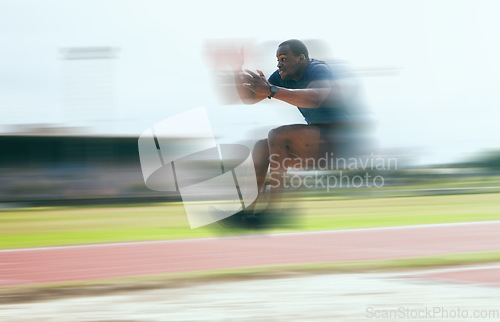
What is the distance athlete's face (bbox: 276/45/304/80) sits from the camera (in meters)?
4.16

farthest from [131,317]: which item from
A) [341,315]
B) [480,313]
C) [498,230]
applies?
[498,230]

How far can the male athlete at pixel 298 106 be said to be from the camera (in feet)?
12.6

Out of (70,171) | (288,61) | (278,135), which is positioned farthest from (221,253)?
(70,171)

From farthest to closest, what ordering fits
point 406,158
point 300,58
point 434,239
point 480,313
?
point 406,158 → point 434,239 → point 300,58 → point 480,313

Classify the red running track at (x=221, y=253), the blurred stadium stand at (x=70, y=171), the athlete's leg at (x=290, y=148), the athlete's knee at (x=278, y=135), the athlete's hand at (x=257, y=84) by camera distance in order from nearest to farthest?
the athlete's hand at (x=257, y=84) < the athlete's leg at (x=290, y=148) < the athlete's knee at (x=278, y=135) < the red running track at (x=221, y=253) < the blurred stadium stand at (x=70, y=171)

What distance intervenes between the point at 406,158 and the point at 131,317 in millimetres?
17422

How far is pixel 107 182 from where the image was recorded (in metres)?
21.7

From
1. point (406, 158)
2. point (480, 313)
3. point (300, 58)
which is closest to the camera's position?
point (480, 313)

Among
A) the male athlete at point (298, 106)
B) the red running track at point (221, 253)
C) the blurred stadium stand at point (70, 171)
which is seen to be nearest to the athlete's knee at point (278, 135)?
the male athlete at point (298, 106)

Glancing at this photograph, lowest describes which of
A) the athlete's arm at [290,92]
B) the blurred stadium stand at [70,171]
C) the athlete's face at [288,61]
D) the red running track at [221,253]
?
the blurred stadium stand at [70,171]

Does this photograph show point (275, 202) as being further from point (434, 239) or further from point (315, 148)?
point (434, 239)

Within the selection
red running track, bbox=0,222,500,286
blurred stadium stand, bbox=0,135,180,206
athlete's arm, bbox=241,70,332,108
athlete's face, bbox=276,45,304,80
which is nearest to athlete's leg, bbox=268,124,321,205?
athlete's arm, bbox=241,70,332,108

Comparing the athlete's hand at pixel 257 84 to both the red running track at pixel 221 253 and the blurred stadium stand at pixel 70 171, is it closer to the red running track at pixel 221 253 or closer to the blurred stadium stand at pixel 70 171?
the red running track at pixel 221 253

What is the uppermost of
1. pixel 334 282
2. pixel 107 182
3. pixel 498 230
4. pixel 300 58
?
pixel 300 58
